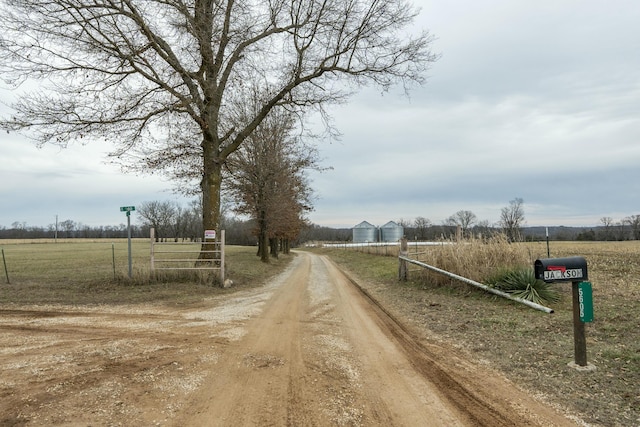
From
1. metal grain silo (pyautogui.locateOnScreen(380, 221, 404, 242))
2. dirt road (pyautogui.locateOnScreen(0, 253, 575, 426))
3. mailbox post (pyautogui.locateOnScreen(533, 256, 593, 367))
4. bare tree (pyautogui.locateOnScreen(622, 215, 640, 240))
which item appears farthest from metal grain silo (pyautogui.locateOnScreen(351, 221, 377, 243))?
mailbox post (pyautogui.locateOnScreen(533, 256, 593, 367))

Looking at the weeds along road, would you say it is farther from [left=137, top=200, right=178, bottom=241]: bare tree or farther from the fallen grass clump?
[left=137, top=200, right=178, bottom=241]: bare tree

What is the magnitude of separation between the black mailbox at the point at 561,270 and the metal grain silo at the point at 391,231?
67.2 metres

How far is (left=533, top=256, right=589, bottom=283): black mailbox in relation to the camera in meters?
4.54

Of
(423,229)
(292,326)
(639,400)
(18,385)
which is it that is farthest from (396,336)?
(423,229)

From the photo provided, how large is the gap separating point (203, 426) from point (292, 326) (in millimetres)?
3807

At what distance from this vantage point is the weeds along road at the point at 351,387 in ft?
11.2

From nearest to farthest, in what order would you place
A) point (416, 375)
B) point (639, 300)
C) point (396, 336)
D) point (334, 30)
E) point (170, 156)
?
1. point (416, 375)
2. point (396, 336)
3. point (639, 300)
4. point (334, 30)
5. point (170, 156)

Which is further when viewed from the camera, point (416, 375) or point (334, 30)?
point (334, 30)

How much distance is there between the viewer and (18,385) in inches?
157

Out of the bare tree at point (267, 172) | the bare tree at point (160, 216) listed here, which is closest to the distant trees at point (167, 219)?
the bare tree at point (160, 216)

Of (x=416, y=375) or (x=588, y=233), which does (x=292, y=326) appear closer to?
(x=416, y=375)

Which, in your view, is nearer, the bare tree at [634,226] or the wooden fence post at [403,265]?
the wooden fence post at [403,265]

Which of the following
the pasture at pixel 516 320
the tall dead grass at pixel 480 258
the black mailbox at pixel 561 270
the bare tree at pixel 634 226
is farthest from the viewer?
the bare tree at pixel 634 226

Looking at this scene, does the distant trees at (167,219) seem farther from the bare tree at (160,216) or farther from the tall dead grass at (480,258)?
the tall dead grass at (480,258)
